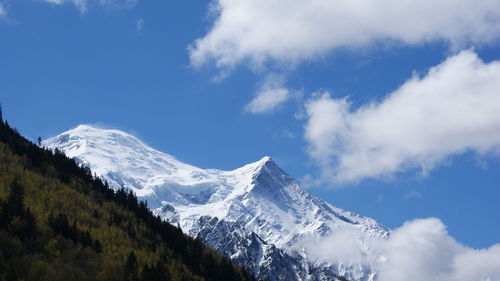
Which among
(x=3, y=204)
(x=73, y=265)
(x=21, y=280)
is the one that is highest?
(x=3, y=204)

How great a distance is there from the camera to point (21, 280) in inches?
5984

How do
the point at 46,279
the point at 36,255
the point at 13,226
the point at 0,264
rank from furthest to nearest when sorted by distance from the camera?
the point at 13,226 < the point at 36,255 < the point at 46,279 < the point at 0,264

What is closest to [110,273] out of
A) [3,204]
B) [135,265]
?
[135,265]

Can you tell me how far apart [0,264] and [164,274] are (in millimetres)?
54785

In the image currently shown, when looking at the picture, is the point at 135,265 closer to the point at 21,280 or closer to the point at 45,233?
the point at 45,233

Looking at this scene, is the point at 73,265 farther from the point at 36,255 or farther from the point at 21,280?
the point at 21,280

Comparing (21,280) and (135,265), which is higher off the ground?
(135,265)

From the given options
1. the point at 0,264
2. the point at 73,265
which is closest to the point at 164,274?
the point at 73,265

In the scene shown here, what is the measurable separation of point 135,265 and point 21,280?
154 ft

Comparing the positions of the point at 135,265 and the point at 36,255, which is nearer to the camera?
the point at 36,255

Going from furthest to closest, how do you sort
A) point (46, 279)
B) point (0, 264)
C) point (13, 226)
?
1. point (13, 226)
2. point (46, 279)
3. point (0, 264)

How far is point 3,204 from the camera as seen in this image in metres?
200

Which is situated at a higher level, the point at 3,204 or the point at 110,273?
the point at 3,204

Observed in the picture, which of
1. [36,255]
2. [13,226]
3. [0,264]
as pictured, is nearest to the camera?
[0,264]
